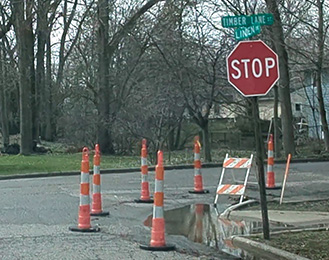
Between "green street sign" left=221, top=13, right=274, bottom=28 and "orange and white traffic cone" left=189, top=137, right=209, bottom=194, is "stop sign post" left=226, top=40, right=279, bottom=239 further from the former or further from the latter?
"orange and white traffic cone" left=189, top=137, right=209, bottom=194

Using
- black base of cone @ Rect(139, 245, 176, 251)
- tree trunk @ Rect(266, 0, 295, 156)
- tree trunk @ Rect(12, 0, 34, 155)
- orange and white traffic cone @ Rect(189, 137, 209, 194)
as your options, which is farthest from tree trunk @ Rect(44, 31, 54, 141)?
black base of cone @ Rect(139, 245, 176, 251)

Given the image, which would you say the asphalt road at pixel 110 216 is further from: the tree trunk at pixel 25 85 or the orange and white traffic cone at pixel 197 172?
the tree trunk at pixel 25 85

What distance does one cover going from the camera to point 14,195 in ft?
48.2

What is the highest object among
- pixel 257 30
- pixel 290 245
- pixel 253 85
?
pixel 257 30

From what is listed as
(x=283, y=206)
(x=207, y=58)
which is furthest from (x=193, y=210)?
(x=207, y=58)

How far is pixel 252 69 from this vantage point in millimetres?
8805

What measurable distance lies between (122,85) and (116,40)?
2719mm

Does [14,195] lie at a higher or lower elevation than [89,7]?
lower

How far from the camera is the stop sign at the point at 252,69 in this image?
28.8 feet

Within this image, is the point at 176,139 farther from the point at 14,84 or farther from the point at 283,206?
the point at 283,206

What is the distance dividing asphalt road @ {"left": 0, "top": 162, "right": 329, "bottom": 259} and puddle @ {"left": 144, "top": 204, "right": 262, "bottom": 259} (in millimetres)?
67

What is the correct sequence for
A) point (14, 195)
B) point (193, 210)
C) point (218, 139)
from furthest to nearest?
point (218, 139), point (14, 195), point (193, 210)

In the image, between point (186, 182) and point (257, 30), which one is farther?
point (186, 182)

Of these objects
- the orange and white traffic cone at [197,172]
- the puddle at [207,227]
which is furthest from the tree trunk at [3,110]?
the puddle at [207,227]
